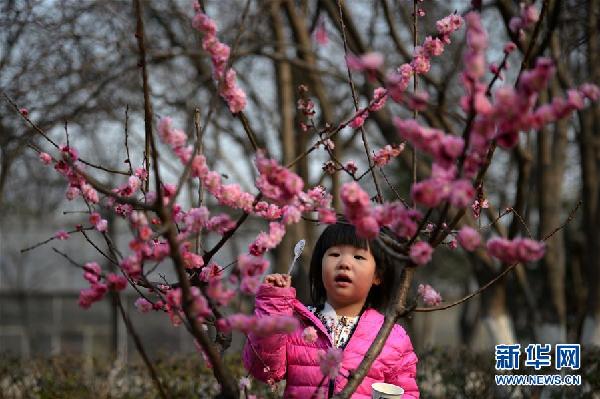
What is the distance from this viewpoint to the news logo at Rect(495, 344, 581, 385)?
5.12 m

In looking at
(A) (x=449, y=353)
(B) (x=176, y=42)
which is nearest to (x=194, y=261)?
(A) (x=449, y=353)

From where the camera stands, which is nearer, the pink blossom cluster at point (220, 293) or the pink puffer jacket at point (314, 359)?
the pink blossom cluster at point (220, 293)

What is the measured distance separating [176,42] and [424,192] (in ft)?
30.9

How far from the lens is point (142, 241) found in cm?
230

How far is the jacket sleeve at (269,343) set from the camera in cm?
290

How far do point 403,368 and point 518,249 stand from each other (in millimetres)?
1432

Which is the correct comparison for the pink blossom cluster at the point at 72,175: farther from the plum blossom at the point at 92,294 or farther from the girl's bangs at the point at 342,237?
the girl's bangs at the point at 342,237

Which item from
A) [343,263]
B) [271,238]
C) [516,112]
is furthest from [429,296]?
[516,112]

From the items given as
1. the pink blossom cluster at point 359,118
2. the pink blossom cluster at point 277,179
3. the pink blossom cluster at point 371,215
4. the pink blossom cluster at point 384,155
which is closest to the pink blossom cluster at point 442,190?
the pink blossom cluster at point 371,215

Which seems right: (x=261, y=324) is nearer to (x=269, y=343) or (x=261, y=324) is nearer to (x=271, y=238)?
(x=271, y=238)

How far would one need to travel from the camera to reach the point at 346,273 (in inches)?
134

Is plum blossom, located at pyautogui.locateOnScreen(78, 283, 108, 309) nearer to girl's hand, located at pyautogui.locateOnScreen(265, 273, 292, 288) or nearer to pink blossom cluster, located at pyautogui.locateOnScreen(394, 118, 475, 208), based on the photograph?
girl's hand, located at pyautogui.locateOnScreen(265, 273, 292, 288)

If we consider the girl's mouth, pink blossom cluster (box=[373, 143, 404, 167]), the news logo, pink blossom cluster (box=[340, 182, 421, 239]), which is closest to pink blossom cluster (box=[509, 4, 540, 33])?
pink blossom cluster (box=[340, 182, 421, 239])

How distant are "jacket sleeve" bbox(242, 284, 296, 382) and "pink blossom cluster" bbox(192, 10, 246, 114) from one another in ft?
2.45
